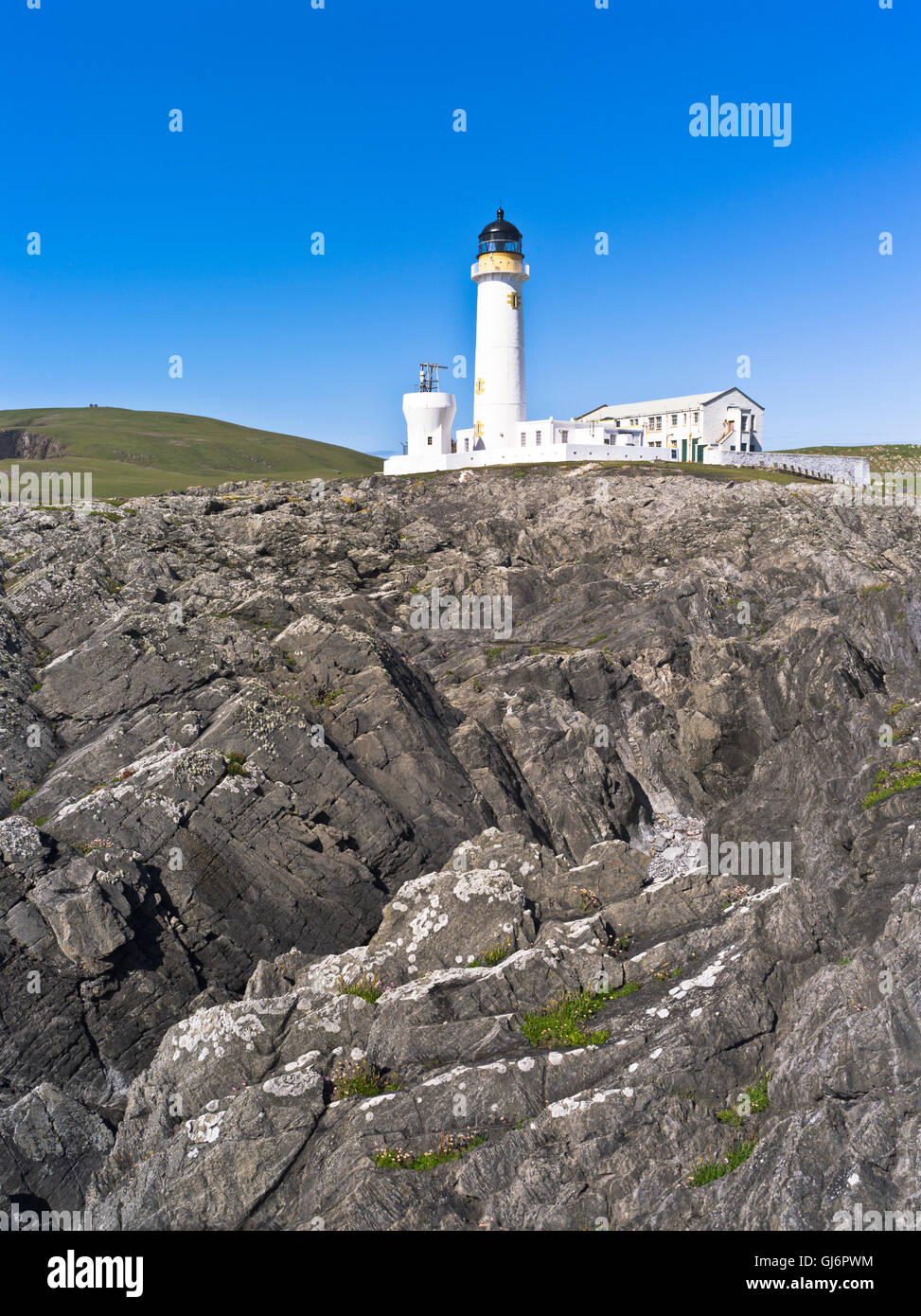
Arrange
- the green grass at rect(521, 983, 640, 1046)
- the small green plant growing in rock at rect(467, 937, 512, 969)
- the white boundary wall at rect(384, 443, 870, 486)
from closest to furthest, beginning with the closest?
the green grass at rect(521, 983, 640, 1046), the small green plant growing in rock at rect(467, 937, 512, 969), the white boundary wall at rect(384, 443, 870, 486)

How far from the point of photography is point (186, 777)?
98.6 feet

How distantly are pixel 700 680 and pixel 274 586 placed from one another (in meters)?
24.2

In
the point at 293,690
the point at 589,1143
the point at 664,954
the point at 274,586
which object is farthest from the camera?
the point at 274,586

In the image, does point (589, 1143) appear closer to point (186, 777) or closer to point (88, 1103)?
point (88, 1103)

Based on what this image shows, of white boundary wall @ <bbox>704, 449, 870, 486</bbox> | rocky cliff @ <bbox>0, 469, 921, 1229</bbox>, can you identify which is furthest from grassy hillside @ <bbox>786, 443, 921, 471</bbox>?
rocky cliff @ <bbox>0, 469, 921, 1229</bbox>

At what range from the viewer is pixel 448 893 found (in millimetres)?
25328

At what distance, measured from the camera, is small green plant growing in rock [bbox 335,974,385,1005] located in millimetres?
22266

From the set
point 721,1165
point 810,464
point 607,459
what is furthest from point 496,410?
point 721,1165

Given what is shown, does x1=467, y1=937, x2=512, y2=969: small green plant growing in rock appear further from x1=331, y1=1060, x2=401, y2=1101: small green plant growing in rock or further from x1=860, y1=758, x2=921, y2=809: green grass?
x1=860, y1=758, x2=921, y2=809: green grass

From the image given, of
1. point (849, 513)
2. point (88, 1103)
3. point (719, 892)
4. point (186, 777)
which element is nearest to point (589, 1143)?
point (719, 892)

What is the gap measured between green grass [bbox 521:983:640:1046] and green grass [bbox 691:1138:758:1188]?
3620 millimetres

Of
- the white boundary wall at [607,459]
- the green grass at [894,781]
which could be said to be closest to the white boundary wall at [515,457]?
the white boundary wall at [607,459]
